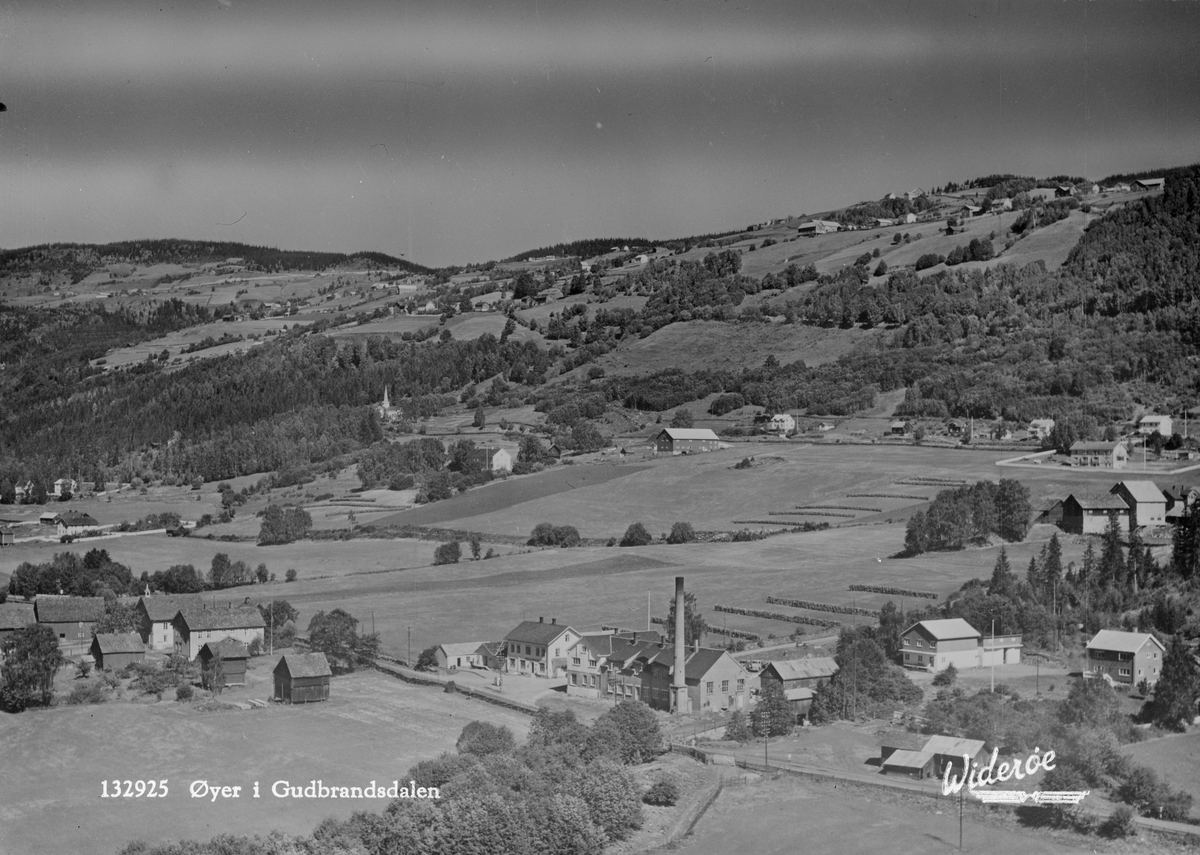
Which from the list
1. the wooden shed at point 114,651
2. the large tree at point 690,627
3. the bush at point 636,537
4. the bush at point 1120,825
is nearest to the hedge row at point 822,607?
the large tree at point 690,627

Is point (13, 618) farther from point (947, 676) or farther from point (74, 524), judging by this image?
point (947, 676)

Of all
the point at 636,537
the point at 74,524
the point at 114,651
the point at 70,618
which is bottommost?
the point at 114,651

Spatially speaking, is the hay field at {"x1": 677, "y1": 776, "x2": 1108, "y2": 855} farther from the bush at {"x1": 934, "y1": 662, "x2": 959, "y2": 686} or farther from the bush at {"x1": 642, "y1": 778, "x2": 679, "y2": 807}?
the bush at {"x1": 934, "y1": 662, "x2": 959, "y2": 686}

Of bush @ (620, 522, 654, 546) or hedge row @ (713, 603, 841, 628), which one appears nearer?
hedge row @ (713, 603, 841, 628)

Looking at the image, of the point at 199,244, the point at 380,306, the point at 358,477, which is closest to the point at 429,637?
the point at 358,477

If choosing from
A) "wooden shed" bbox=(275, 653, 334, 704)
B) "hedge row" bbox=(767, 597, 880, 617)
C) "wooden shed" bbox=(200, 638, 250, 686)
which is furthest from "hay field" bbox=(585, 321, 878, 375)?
"wooden shed" bbox=(275, 653, 334, 704)

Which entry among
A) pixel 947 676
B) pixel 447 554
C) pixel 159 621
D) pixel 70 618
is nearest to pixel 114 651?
pixel 159 621

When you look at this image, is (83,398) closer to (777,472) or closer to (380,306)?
(380,306)
